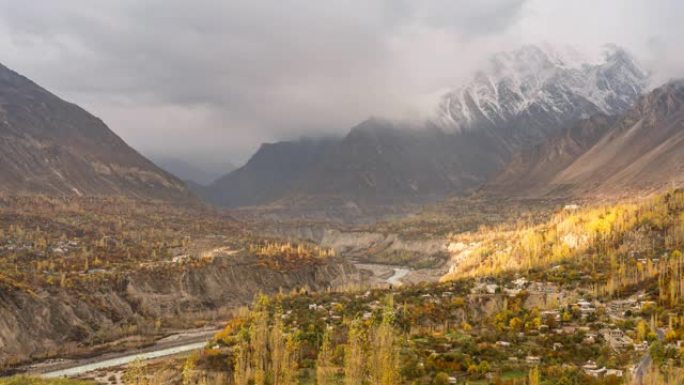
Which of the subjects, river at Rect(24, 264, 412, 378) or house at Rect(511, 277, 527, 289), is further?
house at Rect(511, 277, 527, 289)

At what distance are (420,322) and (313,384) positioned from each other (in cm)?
3330

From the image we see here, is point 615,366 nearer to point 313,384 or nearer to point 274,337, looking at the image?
point 313,384

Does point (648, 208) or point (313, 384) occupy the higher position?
point (648, 208)

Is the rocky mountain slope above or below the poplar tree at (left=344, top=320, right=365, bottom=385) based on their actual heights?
below

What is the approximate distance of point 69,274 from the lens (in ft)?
415

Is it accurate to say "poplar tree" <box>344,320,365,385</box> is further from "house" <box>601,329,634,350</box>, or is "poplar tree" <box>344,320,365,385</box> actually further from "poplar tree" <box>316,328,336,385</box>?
"house" <box>601,329,634,350</box>

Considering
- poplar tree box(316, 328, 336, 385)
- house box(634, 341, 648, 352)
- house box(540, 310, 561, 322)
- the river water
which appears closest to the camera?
poplar tree box(316, 328, 336, 385)

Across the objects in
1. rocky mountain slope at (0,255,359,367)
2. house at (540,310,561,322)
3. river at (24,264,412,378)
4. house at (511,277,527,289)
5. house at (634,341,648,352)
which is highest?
house at (511,277,527,289)

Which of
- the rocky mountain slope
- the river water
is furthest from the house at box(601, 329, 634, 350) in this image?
the rocky mountain slope

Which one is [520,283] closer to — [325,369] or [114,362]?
[325,369]

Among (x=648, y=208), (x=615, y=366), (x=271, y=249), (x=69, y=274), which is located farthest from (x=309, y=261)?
(x=615, y=366)

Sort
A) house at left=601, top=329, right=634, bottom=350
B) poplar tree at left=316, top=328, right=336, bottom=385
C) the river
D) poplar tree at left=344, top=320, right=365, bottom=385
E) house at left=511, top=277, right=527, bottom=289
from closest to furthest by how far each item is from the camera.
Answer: poplar tree at left=344, top=320, right=365, bottom=385, poplar tree at left=316, top=328, right=336, bottom=385, house at left=601, top=329, right=634, bottom=350, the river, house at left=511, top=277, right=527, bottom=289

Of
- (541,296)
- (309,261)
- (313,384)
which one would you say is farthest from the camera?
(309,261)

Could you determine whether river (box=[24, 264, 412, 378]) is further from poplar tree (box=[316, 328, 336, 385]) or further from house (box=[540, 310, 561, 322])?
house (box=[540, 310, 561, 322])
